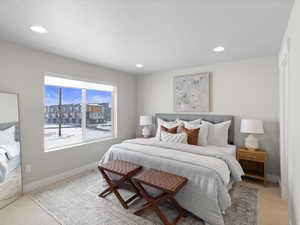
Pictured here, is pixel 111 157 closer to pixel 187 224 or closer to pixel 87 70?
pixel 187 224

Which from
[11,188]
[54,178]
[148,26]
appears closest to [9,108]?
[11,188]

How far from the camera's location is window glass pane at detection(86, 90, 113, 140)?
149 inches

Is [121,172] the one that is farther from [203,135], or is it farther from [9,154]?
[203,135]

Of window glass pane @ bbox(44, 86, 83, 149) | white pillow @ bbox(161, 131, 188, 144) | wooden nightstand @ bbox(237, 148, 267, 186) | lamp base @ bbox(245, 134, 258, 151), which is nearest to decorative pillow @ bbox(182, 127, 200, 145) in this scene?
white pillow @ bbox(161, 131, 188, 144)

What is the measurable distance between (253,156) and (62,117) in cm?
388

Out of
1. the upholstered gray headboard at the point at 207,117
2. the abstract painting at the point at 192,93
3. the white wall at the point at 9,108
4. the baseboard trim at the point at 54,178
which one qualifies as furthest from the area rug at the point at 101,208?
the abstract painting at the point at 192,93

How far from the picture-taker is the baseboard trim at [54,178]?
2.59 metres

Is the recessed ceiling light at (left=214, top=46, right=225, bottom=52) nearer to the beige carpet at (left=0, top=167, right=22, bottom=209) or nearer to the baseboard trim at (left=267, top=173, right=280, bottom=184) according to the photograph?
the baseboard trim at (left=267, top=173, right=280, bottom=184)

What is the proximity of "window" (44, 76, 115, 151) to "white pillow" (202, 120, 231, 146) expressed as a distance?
8.34ft

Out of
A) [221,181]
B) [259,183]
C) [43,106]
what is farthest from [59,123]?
[259,183]

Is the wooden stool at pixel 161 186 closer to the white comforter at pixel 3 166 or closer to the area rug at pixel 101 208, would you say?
the area rug at pixel 101 208

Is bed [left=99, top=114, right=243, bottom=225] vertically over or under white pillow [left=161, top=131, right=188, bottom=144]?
under

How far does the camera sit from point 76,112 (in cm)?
356

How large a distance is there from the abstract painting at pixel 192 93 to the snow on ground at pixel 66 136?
224 centimetres
